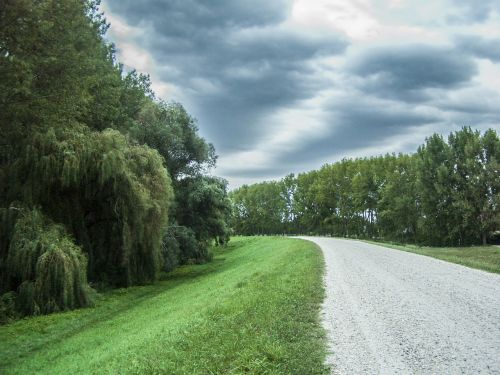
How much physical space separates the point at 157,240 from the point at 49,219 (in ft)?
18.8

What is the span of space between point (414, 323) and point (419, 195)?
54802 mm

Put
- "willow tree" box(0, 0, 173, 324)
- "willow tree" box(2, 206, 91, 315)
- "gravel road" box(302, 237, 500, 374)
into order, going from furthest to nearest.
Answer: "willow tree" box(2, 206, 91, 315) → "willow tree" box(0, 0, 173, 324) → "gravel road" box(302, 237, 500, 374)

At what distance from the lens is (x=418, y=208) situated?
2371 inches

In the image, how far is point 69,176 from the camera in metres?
19.8

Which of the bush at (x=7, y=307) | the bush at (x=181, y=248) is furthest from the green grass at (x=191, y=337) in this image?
the bush at (x=181, y=248)

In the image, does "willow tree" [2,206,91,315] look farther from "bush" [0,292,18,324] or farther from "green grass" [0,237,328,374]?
"green grass" [0,237,328,374]

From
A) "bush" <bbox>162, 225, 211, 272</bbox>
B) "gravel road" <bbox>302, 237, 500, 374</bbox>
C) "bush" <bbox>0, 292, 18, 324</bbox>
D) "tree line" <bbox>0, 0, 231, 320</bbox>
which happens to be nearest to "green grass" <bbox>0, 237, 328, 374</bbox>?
"gravel road" <bbox>302, 237, 500, 374</bbox>

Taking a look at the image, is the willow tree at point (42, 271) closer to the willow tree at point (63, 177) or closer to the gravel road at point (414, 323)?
the willow tree at point (63, 177)

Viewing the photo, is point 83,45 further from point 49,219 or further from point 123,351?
point 123,351

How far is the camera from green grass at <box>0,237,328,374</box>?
6672 mm

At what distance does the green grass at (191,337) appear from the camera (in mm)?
6672

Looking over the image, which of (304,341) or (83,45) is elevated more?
(83,45)

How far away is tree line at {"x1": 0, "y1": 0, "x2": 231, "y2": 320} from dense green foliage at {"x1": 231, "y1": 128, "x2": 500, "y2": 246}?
22.1 meters

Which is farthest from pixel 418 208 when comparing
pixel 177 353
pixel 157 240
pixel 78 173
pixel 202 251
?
pixel 177 353
